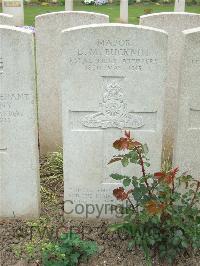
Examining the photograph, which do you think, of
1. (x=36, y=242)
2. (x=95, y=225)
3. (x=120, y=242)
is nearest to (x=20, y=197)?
(x=36, y=242)

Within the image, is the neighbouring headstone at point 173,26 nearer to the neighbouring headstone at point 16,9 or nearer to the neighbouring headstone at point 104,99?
the neighbouring headstone at point 104,99

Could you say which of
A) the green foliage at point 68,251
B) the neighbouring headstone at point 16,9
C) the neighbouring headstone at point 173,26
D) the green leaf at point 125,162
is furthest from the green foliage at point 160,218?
the neighbouring headstone at point 16,9

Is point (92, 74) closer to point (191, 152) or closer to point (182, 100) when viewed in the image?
point (182, 100)

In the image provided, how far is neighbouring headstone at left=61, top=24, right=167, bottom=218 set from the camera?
3.73 m

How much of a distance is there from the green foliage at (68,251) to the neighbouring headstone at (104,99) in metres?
0.62

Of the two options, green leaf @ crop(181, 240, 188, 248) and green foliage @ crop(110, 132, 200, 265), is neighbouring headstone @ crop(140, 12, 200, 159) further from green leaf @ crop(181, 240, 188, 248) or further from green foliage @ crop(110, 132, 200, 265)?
green leaf @ crop(181, 240, 188, 248)

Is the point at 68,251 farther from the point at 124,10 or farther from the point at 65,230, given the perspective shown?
the point at 124,10

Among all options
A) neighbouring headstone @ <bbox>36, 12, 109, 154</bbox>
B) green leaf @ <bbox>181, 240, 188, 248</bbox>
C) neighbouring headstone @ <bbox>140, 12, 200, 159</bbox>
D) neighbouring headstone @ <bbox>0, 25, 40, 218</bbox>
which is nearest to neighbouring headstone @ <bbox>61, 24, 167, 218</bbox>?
neighbouring headstone @ <bbox>0, 25, 40, 218</bbox>

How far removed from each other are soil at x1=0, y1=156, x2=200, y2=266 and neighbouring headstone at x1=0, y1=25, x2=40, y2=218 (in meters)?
0.18

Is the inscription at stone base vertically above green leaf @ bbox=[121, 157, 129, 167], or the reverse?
the inscription at stone base

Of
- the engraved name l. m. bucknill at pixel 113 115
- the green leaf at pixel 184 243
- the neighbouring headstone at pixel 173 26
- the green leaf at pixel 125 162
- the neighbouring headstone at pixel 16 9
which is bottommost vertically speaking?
the green leaf at pixel 184 243

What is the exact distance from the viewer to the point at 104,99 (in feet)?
12.9

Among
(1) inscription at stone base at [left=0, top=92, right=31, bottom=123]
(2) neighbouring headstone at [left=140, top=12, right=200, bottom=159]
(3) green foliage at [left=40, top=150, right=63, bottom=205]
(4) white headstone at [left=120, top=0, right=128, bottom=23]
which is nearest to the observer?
(1) inscription at stone base at [left=0, top=92, right=31, bottom=123]

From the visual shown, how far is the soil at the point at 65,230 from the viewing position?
153 inches
